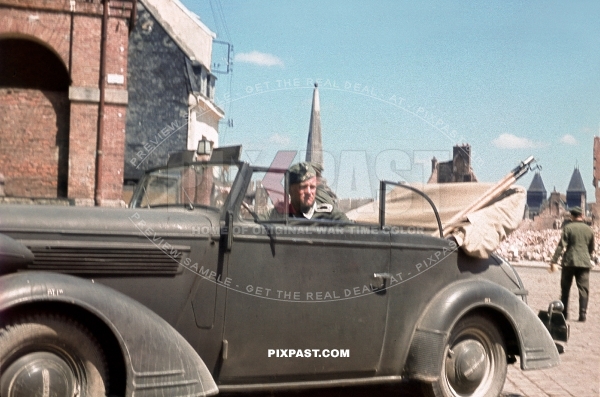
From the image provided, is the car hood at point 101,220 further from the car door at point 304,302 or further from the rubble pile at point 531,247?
the rubble pile at point 531,247

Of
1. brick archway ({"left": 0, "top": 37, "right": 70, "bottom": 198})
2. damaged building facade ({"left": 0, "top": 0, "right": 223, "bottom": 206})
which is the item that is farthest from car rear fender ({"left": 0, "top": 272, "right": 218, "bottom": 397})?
brick archway ({"left": 0, "top": 37, "right": 70, "bottom": 198})

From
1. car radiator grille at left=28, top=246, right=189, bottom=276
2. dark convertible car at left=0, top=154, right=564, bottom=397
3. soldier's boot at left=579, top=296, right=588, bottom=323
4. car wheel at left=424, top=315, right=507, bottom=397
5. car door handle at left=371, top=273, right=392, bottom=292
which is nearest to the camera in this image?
dark convertible car at left=0, top=154, right=564, bottom=397

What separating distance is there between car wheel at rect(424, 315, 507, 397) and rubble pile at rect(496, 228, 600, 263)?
23.3m

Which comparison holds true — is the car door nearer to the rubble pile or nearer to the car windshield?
the car windshield

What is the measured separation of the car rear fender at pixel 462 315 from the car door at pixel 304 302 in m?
0.31

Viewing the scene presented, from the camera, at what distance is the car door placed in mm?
4391

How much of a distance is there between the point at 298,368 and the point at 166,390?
998 mm

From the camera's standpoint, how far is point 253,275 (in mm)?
4414

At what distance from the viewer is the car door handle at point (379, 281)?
4.89 metres

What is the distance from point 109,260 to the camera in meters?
4.07

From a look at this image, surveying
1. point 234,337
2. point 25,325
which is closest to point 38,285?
point 25,325

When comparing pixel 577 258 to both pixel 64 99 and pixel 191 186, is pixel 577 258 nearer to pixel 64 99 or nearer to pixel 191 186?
pixel 191 186

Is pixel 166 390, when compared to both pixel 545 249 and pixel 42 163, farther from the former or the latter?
pixel 545 249

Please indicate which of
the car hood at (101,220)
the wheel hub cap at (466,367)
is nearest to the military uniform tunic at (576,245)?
the wheel hub cap at (466,367)
